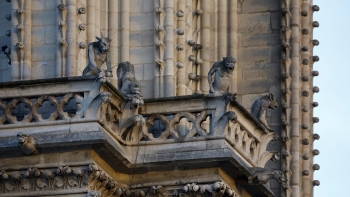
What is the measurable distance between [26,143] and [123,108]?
1.88 meters

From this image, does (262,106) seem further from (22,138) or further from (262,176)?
(22,138)

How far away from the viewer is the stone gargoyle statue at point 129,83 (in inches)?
1533

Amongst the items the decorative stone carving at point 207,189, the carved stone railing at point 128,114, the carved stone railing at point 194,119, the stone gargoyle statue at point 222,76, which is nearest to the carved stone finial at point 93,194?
the carved stone railing at point 128,114

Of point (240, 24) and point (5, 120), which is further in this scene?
point (240, 24)

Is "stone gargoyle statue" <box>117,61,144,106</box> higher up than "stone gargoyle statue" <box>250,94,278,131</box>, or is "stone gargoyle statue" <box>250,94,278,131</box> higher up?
"stone gargoyle statue" <box>117,61,144,106</box>

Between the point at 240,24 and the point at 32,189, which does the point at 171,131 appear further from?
the point at 240,24

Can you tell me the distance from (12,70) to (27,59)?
0.29 m

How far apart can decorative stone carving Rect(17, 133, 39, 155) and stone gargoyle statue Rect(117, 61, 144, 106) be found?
1.85m

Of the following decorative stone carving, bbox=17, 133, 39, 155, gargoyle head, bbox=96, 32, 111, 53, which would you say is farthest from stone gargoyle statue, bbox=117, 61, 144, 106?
decorative stone carving, bbox=17, 133, 39, 155

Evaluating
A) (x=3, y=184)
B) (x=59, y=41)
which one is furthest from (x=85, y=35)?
(x=3, y=184)

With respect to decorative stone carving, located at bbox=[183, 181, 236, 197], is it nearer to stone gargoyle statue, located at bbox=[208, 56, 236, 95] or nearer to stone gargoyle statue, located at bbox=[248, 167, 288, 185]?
stone gargoyle statue, located at bbox=[248, 167, 288, 185]

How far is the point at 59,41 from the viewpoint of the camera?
130 ft

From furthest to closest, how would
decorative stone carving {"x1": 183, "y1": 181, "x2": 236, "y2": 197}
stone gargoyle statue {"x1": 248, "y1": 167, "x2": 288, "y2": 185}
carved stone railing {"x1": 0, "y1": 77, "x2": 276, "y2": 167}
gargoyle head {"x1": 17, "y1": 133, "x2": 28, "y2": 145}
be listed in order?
stone gargoyle statue {"x1": 248, "y1": 167, "x2": 288, "y2": 185}, decorative stone carving {"x1": 183, "y1": 181, "x2": 236, "y2": 197}, carved stone railing {"x1": 0, "y1": 77, "x2": 276, "y2": 167}, gargoyle head {"x1": 17, "y1": 133, "x2": 28, "y2": 145}

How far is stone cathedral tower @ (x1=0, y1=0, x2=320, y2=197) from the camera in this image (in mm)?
38062
